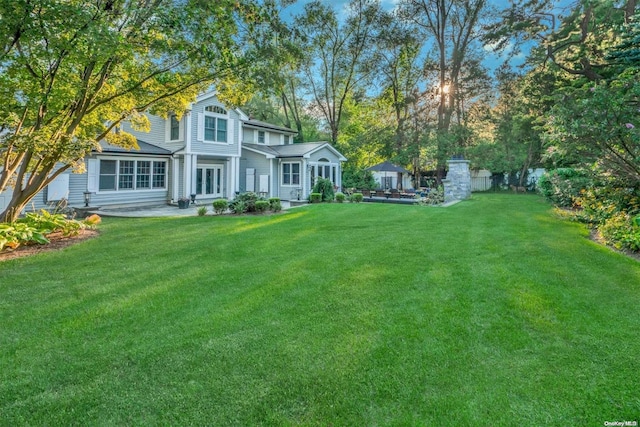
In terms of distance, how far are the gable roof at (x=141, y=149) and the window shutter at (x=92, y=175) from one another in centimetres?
68

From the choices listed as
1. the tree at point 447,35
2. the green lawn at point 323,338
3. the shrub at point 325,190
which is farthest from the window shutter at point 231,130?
the tree at point 447,35

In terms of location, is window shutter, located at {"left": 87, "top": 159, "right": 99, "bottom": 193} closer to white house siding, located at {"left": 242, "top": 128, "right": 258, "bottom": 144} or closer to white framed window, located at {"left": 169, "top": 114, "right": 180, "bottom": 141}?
white framed window, located at {"left": 169, "top": 114, "right": 180, "bottom": 141}

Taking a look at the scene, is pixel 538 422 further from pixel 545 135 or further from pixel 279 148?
pixel 279 148

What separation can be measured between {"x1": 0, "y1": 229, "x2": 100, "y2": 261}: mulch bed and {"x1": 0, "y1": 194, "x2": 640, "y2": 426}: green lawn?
0.79 m

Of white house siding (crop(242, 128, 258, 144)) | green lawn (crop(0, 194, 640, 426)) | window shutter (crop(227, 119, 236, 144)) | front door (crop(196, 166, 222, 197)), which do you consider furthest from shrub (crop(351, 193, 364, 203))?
green lawn (crop(0, 194, 640, 426))

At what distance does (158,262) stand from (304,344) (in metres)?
3.91

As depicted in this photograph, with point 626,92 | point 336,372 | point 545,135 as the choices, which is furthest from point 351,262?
point 626,92

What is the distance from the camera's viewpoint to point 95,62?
6844mm

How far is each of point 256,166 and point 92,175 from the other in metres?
8.61

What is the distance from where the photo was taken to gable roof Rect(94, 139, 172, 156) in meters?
14.5

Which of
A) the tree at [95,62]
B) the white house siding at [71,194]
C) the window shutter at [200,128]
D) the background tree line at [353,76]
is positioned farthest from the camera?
the window shutter at [200,128]

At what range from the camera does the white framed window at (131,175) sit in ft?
47.6

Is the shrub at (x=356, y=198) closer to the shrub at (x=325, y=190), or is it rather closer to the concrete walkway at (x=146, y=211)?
the shrub at (x=325, y=190)

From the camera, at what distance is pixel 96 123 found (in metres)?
9.27
